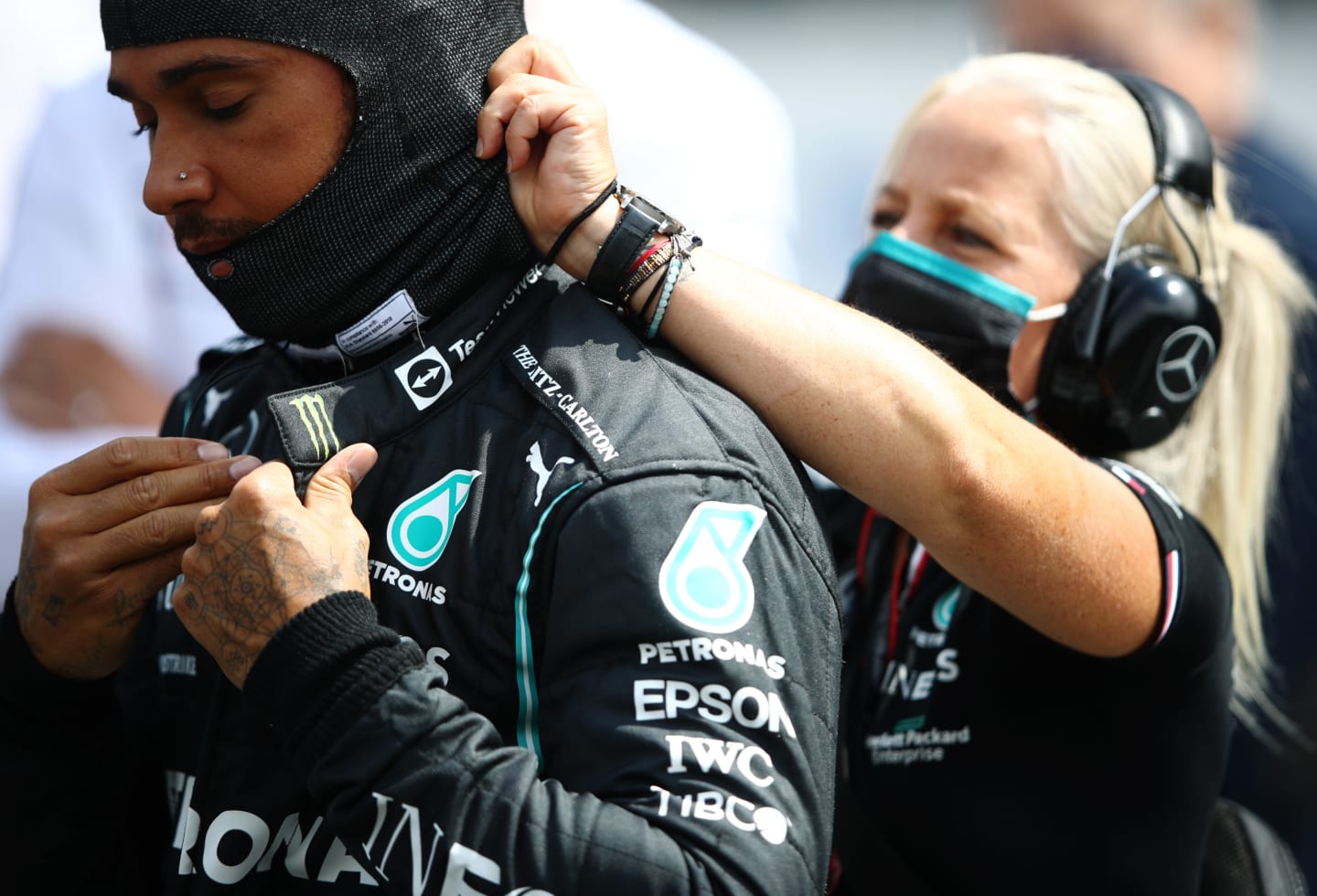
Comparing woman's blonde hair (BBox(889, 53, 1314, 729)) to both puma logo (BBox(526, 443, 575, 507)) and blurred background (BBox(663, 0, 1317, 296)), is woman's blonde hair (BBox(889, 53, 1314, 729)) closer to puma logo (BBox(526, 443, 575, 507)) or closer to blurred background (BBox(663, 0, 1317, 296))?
puma logo (BBox(526, 443, 575, 507))

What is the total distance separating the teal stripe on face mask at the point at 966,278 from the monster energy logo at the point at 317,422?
42.7 inches

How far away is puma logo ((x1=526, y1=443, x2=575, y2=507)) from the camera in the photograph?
1.26 meters

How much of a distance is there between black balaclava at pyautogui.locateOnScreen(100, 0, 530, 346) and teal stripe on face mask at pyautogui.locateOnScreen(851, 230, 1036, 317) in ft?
2.78

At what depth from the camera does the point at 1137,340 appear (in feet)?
6.49

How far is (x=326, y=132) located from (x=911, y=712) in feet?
3.92

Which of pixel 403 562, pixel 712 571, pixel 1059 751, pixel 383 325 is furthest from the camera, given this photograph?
pixel 1059 751

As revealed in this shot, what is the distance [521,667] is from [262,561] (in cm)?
27

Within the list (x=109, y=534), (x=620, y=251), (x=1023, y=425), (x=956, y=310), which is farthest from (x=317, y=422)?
(x=956, y=310)

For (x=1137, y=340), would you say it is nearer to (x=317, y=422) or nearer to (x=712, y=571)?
(x=712, y=571)

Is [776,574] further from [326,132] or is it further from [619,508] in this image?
[326,132]

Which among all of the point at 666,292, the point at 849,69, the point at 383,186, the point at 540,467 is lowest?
the point at 849,69

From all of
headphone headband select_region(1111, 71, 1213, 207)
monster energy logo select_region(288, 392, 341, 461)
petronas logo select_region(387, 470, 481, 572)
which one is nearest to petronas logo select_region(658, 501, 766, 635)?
petronas logo select_region(387, 470, 481, 572)

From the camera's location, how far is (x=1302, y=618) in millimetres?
2914

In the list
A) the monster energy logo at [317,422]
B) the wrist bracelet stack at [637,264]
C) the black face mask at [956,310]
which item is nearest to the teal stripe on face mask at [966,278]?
the black face mask at [956,310]
